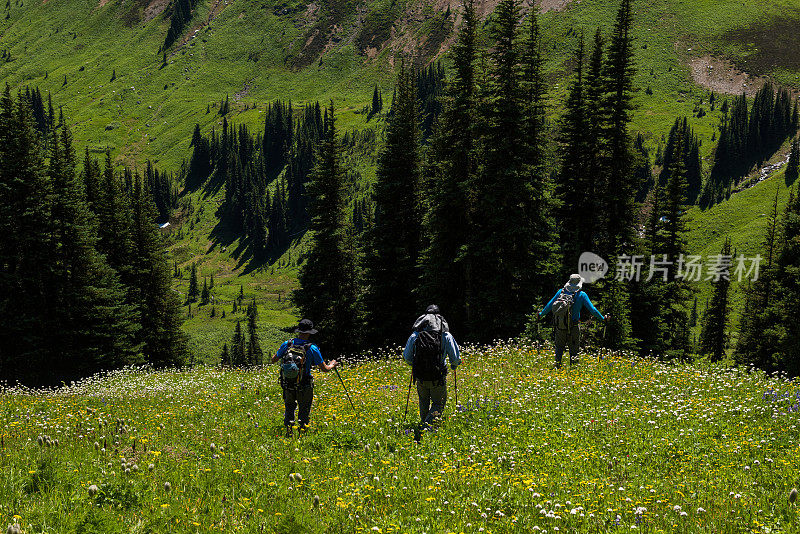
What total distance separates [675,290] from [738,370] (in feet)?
83.7

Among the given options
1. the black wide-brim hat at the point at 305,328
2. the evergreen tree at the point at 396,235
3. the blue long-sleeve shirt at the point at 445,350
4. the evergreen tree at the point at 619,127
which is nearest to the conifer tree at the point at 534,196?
the evergreen tree at the point at 619,127

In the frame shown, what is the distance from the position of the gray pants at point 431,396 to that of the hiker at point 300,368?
1.74 m

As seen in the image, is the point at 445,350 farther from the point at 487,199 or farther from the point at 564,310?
the point at 487,199

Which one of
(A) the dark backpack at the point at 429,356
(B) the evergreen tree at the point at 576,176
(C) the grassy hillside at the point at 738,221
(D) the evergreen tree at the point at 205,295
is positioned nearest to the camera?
(A) the dark backpack at the point at 429,356

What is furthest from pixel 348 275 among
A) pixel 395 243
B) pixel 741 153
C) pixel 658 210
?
pixel 741 153

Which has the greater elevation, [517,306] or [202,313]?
[517,306]

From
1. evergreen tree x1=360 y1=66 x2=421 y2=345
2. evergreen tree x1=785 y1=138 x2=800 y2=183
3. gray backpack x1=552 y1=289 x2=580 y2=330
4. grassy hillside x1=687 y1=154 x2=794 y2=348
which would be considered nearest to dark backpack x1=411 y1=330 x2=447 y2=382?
gray backpack x1=552 y1=289 x2=580 y2=330

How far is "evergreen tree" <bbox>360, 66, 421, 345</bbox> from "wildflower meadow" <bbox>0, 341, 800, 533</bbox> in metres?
21.8

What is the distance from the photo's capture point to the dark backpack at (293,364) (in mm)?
10031

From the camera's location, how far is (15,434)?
9867mm

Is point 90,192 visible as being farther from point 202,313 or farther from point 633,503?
point 202,313

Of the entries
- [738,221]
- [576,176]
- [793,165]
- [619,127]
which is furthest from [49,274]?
[793,165]

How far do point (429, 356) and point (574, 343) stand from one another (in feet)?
22.3

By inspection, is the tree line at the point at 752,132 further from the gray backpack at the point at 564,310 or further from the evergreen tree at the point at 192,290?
the gray backpack at the point at 564,310
